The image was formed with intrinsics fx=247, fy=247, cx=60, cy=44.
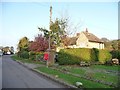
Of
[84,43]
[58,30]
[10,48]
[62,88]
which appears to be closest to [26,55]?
[58,30]

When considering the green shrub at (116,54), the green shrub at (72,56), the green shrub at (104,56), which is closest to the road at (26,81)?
the green shrub at (72,56)

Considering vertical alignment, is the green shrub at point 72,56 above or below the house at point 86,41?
below

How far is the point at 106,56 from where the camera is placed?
36125 millimetres

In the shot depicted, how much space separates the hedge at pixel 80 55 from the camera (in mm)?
29516

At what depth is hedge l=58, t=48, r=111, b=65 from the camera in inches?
1162

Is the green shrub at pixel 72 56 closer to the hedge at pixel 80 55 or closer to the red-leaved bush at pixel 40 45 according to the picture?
the hedge at pixel 80 55

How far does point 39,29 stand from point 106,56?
17.4 m

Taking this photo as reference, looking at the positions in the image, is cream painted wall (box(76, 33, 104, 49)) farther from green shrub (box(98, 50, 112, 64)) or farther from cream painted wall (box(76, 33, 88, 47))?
green shrub (box(98, 50, 112, 64))

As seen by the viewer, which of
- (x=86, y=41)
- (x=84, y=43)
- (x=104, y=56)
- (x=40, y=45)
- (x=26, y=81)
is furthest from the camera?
(x=84, y=43)

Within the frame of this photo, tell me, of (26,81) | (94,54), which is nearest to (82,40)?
(94,54)

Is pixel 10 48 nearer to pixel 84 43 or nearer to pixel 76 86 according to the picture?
pixel 84 43

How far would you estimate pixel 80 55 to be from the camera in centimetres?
3109

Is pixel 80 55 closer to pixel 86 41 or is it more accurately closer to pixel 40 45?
pixel 40 45

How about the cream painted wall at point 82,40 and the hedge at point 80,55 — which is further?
the cream painted wall at point 82,40
